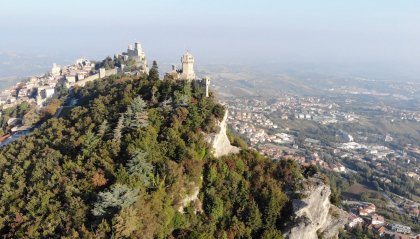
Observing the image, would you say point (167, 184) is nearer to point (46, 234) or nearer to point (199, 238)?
point (199, 238)

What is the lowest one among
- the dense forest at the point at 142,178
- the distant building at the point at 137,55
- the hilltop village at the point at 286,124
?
the hilltop village at the point at 286,124

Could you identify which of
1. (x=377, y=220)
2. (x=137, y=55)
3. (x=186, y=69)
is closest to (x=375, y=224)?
(x=377, y=220)

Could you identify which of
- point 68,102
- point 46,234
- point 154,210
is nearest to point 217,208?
point 154,210

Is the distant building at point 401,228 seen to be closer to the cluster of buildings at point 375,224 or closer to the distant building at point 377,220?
the cluster of buildings at point 375,224

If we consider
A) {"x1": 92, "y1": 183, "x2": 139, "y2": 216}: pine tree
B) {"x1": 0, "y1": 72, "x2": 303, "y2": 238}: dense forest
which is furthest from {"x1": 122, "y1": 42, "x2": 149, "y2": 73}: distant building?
{"x1": 92, "y1": 183, "x2": 139, "y2": 216}: pine tree

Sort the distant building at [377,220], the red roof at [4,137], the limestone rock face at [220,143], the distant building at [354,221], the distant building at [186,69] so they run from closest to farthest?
the limestone rock face at [220,143] → the distant building at [186,69] → the red roof at [4,137] → the distant building at [354,221] → the distant building at [377,220]

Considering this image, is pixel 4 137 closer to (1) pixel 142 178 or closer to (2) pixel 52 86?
(2) pixel 52 86

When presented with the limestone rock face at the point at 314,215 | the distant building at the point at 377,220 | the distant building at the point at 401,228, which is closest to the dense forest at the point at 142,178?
the limestone rock face at the point at 314,215

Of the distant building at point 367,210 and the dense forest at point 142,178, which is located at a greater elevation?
the dense forest at point 142,178
